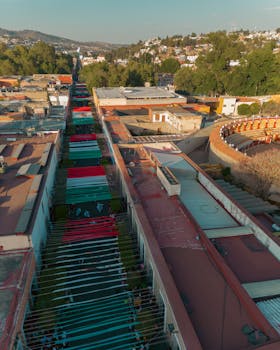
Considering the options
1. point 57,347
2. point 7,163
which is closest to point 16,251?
point 57,347

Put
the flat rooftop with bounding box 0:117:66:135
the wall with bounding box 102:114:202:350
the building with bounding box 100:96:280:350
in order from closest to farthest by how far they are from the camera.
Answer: the wall with bounding box 102:114:202:350 → the building with bounding box 100:96:280:350 → the flat rooftop with bounding box 0:117:66:135

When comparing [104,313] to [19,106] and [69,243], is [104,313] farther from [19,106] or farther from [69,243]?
[19,106]

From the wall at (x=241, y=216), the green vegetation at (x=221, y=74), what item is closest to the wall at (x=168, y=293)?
the wall at (x=241, y=216)

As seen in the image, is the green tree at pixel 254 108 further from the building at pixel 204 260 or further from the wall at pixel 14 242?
the wall at pixel 14 242

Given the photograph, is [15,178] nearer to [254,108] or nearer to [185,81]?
[254,108]

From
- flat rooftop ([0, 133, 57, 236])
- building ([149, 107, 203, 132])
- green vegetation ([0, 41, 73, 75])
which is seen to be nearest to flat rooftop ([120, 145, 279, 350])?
flat rooftop ([0, 133, 57, 236])

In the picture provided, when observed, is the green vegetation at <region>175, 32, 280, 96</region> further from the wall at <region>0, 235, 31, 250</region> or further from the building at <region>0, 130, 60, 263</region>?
the wall at <region>0, 235, 31, 250</region>

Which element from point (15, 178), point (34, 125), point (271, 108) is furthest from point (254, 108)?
point (15, 178)

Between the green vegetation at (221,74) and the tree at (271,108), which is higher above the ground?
the green vegetation at (221,74)
